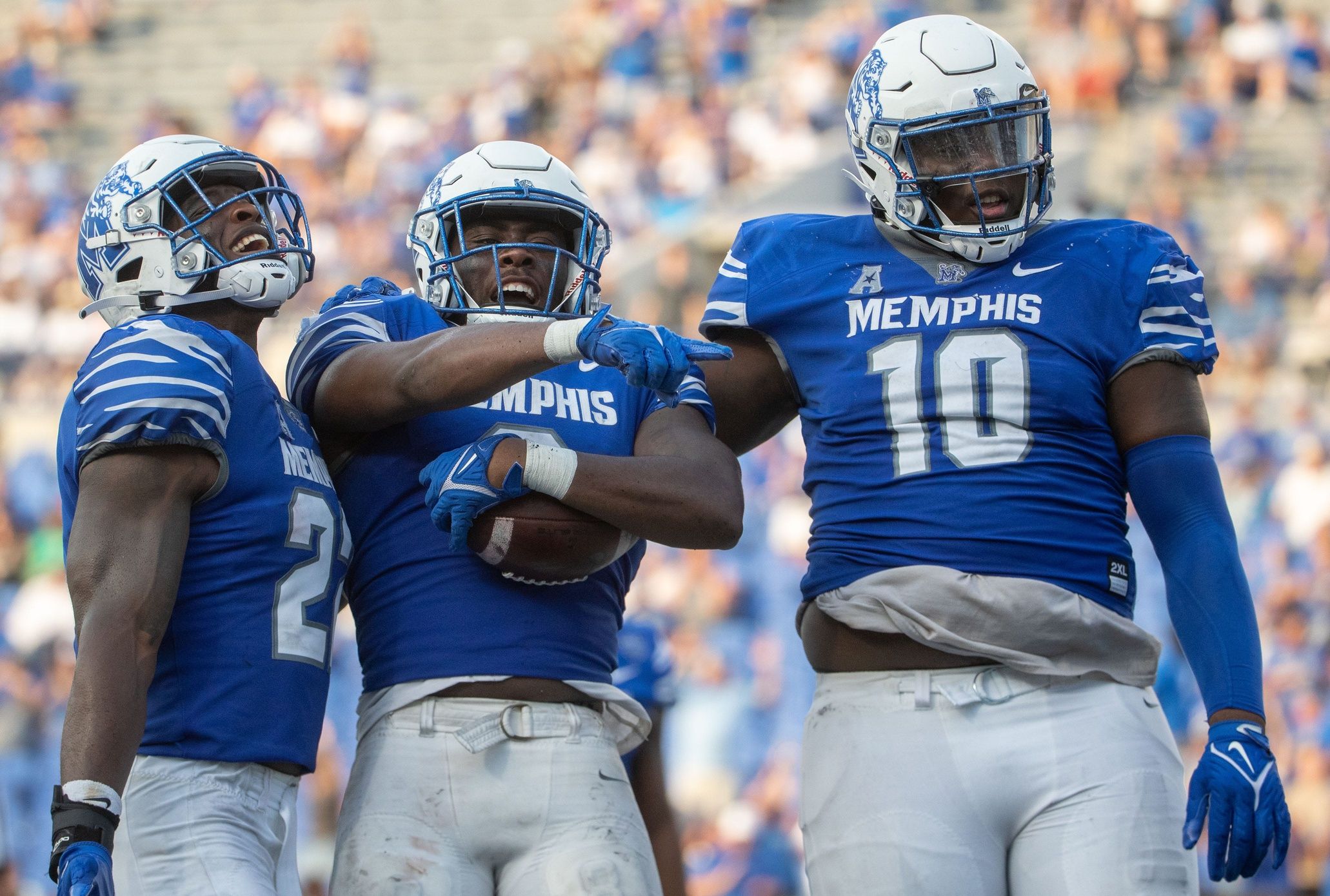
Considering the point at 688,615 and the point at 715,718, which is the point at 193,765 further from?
the point at 688,615

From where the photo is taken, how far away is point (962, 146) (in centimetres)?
319

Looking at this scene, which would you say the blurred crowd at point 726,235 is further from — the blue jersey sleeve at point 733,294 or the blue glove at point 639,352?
the blue glove at point 639,352

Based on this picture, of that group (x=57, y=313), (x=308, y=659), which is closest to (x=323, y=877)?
(x=308, y=659)

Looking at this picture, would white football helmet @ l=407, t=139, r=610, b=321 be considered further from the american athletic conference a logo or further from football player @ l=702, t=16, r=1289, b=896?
the american athletic conference a logo

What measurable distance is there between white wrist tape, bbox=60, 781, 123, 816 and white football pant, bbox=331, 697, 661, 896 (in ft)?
1.44

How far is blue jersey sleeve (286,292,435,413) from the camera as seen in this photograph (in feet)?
10.6

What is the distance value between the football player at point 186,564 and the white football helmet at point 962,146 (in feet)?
3.89

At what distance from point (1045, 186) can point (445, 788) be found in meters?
1.56

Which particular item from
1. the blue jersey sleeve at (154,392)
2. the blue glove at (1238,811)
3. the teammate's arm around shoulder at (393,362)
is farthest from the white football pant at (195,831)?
the blue glove at (1238,811)

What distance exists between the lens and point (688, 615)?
30.3ft

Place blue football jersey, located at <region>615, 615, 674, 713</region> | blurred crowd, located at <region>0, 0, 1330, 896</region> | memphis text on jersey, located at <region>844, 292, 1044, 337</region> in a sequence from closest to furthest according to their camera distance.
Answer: memphis text on jersey, located at <region>844, 292, 1044, 337</region>, blue football jersey, located at <region>615, 615, 674, 713</region>, blurred crowd, located at <region>0, 0, 1330, 896</region>

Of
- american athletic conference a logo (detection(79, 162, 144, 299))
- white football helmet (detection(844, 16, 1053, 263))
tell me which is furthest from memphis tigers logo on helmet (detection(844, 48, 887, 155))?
american athletic conference a logo (detection(79, 162, 144, 299))

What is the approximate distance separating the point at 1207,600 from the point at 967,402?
21.3 inches

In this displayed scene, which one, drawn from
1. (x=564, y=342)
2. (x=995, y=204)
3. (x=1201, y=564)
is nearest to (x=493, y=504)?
(x=564, y=342)
